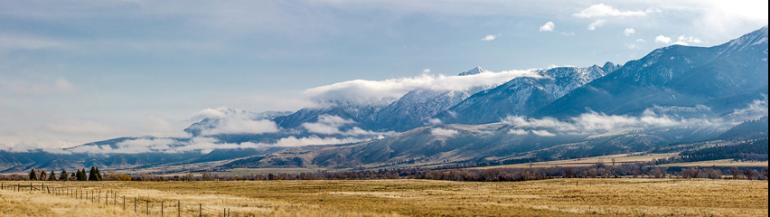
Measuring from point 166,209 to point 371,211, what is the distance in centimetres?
1895

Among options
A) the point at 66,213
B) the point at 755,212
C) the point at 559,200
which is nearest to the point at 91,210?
the point at 66,213

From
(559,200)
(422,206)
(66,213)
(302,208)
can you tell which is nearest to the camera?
(66,213)

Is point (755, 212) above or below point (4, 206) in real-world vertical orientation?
below

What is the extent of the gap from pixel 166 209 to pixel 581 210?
39.6 metres

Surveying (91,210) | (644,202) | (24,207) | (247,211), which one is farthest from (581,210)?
(24,207)

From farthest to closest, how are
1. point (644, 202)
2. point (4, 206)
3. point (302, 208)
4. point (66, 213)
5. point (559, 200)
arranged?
point (559, 200)
point (644, 202)
point (302, 208)
point (4, 206)
point (66, 213)

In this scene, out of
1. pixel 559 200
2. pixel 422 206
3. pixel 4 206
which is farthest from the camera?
pixel 559 200

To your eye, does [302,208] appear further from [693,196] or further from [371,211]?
[693,196]

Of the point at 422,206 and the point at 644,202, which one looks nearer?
the point at 422,206

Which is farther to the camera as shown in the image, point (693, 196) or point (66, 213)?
point (693, 196)

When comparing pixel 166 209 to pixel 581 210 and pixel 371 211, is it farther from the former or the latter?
pixel 581 210

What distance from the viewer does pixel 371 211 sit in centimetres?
6956

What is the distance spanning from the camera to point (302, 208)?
72.6 metres

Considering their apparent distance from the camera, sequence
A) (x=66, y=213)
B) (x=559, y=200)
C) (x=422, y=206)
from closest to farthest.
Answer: (x=66, y=213) → (x=422, y=206) → (x=559, y=200)
